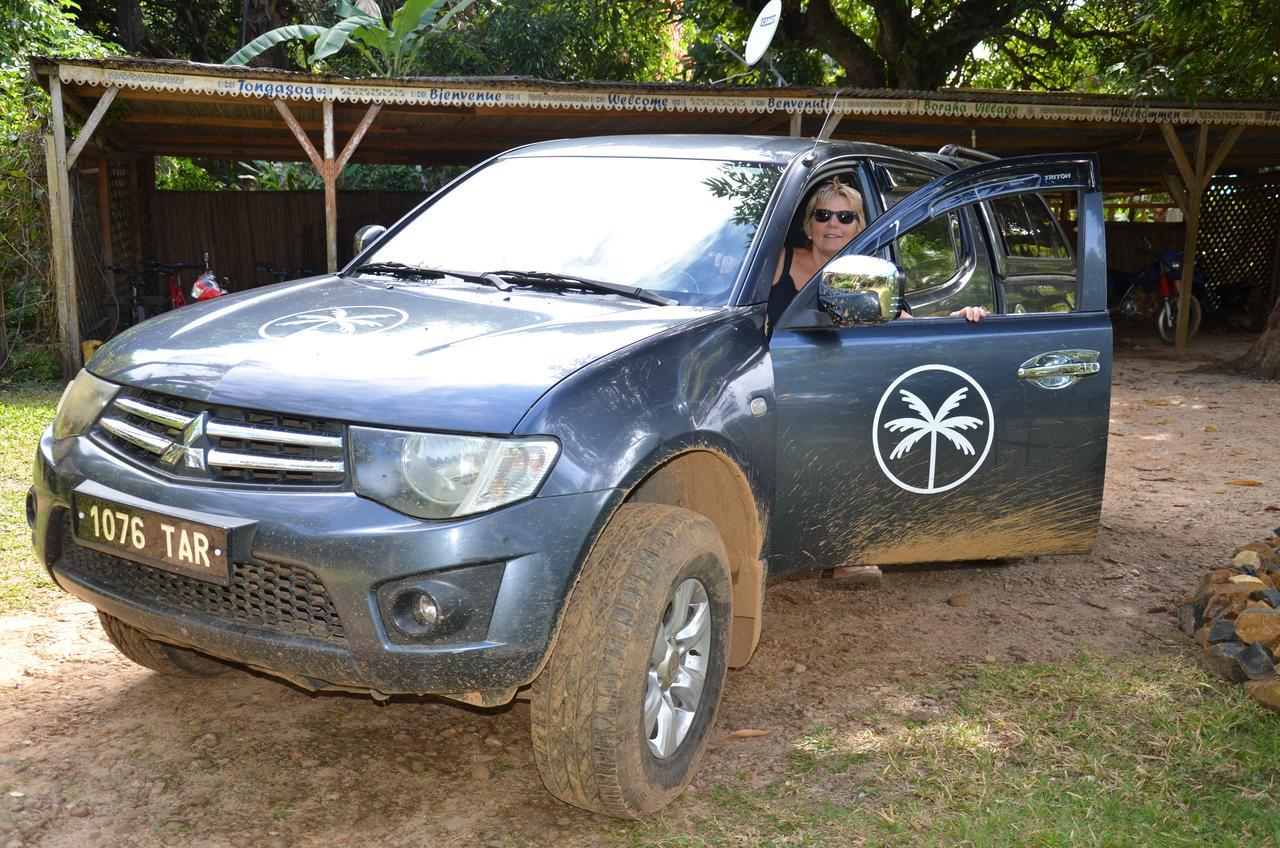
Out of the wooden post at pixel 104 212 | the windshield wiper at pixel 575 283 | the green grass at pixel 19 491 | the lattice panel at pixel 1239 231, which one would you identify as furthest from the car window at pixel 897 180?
the lattice panel at pixel 1239 231

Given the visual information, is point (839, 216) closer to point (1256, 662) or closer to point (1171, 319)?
point (1256, 662)

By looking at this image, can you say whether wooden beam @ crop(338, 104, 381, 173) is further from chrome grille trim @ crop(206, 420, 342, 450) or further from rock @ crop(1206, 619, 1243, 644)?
rock @ crop(1206, 619, 1243, 644)

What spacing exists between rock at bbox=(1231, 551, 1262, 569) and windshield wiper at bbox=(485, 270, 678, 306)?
2.79m

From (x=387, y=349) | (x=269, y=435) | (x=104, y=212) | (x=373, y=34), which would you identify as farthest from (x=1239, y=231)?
(x=269, y=435)

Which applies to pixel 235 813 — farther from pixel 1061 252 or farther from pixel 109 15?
pixel 109 15

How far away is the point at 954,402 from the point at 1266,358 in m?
9.36

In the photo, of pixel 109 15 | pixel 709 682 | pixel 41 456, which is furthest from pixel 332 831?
pixel 109 15

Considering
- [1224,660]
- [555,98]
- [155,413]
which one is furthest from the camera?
[555,98]

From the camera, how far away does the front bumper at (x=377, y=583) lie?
2.46m

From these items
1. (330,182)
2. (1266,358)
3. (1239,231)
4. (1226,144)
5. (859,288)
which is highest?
(1226,144)

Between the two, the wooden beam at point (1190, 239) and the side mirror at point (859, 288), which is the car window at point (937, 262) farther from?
the wooden beam at point (1190, 239)

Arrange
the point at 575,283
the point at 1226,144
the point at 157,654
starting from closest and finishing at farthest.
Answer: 1. the point at 575,283
2. the point at 157,654
3. the point at 1226,144

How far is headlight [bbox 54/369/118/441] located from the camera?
292 centimetres

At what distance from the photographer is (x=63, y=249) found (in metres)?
9.98
